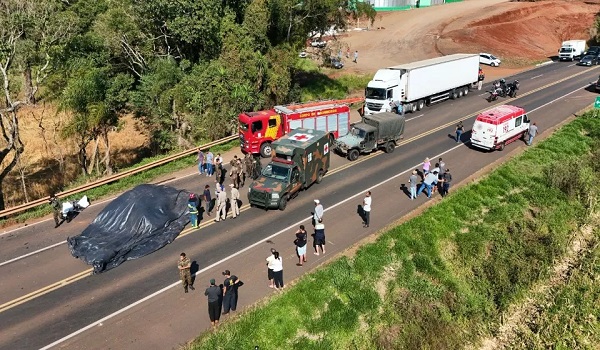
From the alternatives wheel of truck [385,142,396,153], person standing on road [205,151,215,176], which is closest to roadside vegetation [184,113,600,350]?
wheel of truck [385,142,396,153]

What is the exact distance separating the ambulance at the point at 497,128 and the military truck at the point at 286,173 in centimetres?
1141

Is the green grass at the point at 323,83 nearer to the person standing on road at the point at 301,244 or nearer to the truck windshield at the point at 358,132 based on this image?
the truck windshield at the point at 358,132

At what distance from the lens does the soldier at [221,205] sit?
20906 millimetres

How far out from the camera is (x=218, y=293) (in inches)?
575

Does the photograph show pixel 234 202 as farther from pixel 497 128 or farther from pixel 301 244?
pixel 497 128

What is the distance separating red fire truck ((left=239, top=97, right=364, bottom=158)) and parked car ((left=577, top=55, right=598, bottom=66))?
40.1 meters

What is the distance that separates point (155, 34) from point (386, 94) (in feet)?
64.9

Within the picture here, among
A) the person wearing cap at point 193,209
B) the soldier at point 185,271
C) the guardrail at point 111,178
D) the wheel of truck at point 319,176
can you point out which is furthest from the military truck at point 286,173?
the guardrail at point 111,178

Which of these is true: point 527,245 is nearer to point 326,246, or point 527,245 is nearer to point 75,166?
point 326,246

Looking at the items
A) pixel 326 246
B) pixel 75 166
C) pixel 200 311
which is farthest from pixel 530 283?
pixel 75 166

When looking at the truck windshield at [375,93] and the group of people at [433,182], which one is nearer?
the group of people at [433,182]

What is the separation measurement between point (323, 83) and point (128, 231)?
34.8 meters

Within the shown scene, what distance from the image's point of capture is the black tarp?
1850 centimetres

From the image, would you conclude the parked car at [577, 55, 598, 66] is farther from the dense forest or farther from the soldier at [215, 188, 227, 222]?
the soldier at [215, 188, 227, 222]
